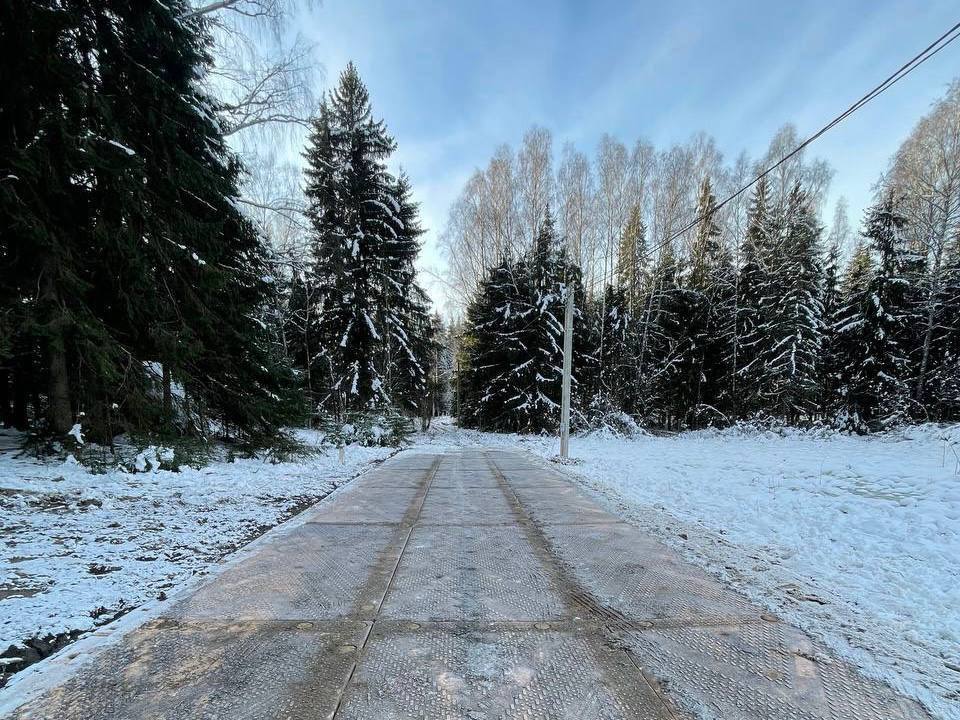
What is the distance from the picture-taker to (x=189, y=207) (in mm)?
7645

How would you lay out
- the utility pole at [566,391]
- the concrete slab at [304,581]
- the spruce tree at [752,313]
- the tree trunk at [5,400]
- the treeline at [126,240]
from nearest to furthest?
1. the concrete slab at [304,581]
2. the treeline at [126,240]
3. the tree trunk at [5,400]
4. the utility pole at [566,391]
5. the spruce tree at [752,313]

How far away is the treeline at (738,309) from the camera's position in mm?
15711

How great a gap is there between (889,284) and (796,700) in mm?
20973

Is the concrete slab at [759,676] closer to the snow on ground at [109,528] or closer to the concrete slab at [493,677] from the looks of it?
the concrete slab at [493,677]

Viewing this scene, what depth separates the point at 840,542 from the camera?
4.37m

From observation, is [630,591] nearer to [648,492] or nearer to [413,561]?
[413,561]

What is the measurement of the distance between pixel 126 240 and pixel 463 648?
6.94 m

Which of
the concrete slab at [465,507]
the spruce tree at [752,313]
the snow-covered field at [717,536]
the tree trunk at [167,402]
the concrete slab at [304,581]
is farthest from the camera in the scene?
the spruce tree at [752,313]

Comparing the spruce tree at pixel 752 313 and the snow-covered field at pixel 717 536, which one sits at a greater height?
the spruce tree at pixel 752 313

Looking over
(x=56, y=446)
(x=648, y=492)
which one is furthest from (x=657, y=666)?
(x=56, y=446)

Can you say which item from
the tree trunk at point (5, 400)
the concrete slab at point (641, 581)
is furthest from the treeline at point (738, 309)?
the tree trunk at point (5, 400)

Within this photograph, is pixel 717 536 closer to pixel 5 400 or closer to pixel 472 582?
pixel 472 582

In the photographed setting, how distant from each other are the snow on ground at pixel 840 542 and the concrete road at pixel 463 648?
0.33 metres

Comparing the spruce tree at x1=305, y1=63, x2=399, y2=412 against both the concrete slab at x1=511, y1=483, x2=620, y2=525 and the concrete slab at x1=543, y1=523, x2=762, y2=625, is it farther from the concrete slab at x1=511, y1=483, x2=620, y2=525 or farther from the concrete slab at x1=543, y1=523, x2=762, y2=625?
the concrete slab at x1=543, y1=523, x2=762, y2=625
